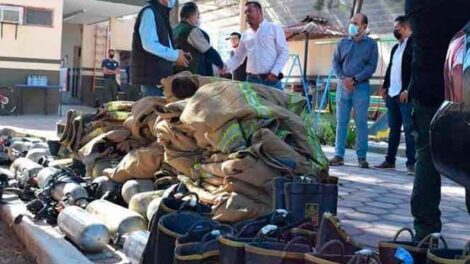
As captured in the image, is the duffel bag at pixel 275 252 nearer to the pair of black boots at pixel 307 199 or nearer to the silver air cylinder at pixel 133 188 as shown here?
the pair of black boots at pixel 307 199

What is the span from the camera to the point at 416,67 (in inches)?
138

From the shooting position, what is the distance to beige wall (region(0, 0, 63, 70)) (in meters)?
17.2

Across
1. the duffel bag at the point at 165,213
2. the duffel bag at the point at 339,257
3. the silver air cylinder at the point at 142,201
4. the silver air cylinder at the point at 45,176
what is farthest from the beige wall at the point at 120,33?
the duffel bag at the point at 339,257

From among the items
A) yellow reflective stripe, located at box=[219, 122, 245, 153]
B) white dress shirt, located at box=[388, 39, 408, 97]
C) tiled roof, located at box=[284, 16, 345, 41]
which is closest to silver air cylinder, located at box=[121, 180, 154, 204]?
yellow reflective stripe, located at box=[219, 122, 245, 153]

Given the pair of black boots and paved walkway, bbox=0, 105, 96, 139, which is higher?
the pair of black boots

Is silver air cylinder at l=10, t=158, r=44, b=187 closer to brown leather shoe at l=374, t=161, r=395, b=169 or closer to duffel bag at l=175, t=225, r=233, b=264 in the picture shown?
duffel bag at l=175, t=225, r=233, b=264

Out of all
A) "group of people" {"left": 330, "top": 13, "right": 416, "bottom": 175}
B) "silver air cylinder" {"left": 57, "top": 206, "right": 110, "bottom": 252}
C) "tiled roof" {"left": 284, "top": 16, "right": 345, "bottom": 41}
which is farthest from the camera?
"tiled roof" {"left": 284, "top": 16, "right": 345, "bottom": 41}

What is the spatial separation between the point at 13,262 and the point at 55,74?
14607 mm

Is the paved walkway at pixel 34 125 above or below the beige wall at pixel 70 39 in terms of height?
below

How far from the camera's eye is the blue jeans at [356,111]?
779 cm

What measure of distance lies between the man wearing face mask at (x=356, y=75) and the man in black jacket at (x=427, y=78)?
13.8ft

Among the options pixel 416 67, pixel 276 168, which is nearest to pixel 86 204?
pixel 276 168

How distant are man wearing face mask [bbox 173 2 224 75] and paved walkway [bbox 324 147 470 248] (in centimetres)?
199

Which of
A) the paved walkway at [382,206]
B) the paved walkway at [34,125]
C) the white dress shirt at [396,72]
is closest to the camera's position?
the paved walkway at [382,206]
